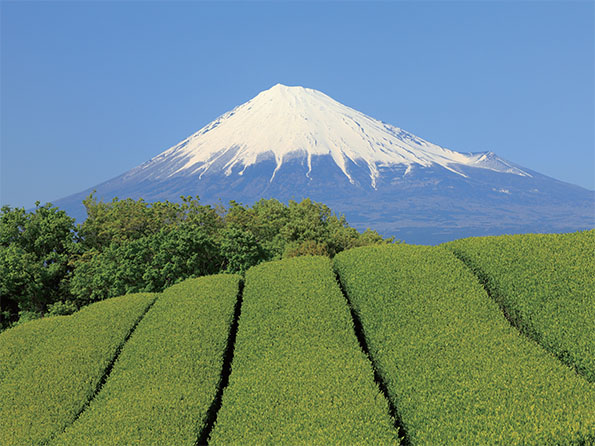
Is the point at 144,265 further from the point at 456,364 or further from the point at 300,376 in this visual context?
the point at 456,364

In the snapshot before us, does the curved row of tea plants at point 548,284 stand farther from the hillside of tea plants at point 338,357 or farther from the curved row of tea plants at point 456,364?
the curved row of tea plants at point 456,364

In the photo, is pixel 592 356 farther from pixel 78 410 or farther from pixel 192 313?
pixel 78 410

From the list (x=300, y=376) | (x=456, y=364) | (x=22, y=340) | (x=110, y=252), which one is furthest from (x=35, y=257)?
(x=456, y=364)

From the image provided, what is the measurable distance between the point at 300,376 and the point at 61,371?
29.2 feet

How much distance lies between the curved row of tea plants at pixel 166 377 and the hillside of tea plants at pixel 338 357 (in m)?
0.06

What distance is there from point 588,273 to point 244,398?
14.0 m

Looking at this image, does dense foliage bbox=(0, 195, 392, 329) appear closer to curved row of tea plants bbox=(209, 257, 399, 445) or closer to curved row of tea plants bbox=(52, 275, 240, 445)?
curved row of tea plants bbox=(52, 275, 240, 445)

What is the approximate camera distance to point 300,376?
43.1ft

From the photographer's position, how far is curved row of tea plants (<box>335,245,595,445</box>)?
409 inches

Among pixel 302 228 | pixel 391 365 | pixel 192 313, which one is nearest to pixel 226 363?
pixel 192 313

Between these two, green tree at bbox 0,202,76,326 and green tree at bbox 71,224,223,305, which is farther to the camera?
green tree at bbox 0,202,76,326

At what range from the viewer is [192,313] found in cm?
1777

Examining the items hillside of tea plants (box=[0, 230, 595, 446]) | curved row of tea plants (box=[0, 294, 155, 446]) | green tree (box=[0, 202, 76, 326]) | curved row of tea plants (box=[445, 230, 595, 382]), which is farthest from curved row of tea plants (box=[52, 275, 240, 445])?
green tree (box=[0, 202, 76, 326])

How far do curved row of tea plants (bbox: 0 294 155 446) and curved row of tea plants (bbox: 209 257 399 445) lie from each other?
5.07 m
